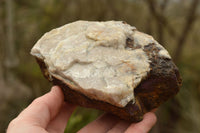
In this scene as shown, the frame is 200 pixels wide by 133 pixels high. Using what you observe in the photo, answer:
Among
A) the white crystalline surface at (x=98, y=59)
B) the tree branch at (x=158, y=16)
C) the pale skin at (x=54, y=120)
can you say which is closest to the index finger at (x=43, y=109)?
the pale skin at (x=54, y=120)

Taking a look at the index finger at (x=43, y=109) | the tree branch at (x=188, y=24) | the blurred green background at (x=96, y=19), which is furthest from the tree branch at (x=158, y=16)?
the index finger at (x=43, y=109)

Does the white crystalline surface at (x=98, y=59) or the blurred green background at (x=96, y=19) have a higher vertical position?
the white crystalline surface at (x=98, y=59)

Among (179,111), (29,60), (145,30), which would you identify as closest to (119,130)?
(179,111)

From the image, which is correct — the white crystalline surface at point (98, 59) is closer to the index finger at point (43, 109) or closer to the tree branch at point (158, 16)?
the index finger at point (43, 109)

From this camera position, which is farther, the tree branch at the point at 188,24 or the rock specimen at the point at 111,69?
the tree branch at the point at 188,24

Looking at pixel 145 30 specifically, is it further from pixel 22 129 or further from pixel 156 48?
pixel 22 129

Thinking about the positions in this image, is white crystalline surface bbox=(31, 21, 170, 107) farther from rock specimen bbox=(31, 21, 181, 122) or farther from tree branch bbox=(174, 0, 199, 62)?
tree branch bbox=(174, 0, 199, 62)
